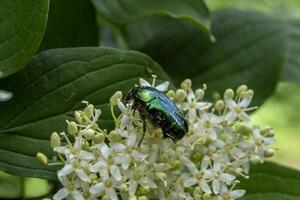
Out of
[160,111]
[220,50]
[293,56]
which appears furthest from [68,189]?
[293,56]

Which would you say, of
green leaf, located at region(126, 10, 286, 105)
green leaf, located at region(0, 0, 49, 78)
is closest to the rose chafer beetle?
green leaf, located at region(0, 0, 49, 78)

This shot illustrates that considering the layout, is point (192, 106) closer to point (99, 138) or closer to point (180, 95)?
point (180, 95)

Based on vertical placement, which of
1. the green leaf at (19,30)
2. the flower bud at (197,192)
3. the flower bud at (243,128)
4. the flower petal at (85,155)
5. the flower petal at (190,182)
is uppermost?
the green leaf at (19,30)

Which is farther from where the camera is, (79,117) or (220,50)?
(220,50)

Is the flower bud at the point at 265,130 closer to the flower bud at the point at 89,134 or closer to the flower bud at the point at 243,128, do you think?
the flower bud at the point at 243,128

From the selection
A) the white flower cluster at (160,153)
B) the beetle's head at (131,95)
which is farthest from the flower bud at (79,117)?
the beetle's head at (131,95)

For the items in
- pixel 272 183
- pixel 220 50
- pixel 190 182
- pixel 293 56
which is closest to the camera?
pixel 190 182
